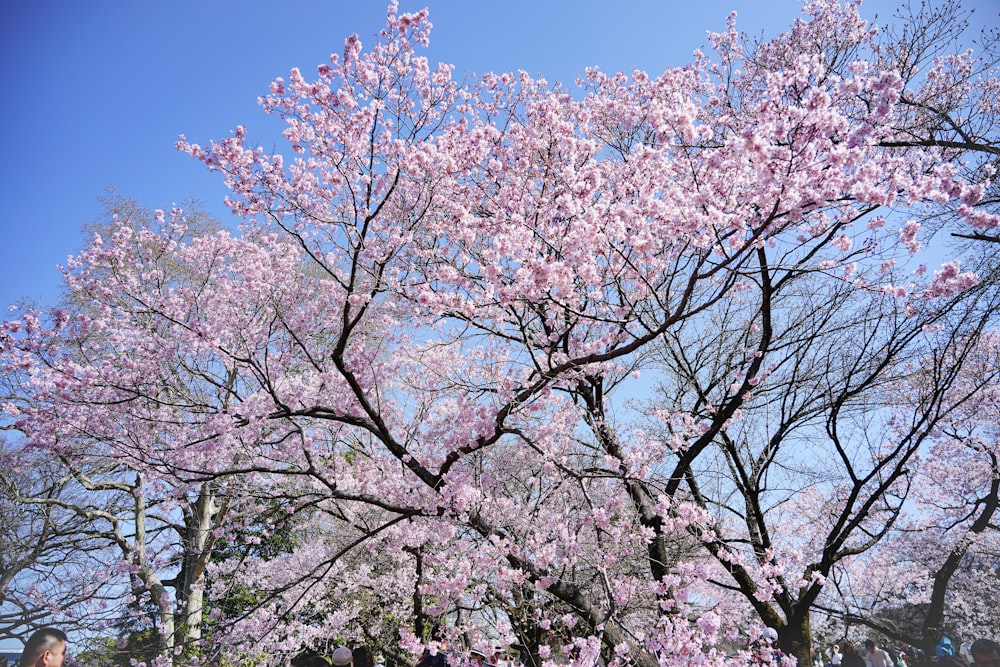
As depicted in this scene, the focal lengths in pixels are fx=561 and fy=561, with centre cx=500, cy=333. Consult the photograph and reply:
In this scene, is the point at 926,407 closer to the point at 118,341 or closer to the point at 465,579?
the point at 465,579

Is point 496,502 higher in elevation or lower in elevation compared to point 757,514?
higher

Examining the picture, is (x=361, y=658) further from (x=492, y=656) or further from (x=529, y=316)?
(x=529, y=316)

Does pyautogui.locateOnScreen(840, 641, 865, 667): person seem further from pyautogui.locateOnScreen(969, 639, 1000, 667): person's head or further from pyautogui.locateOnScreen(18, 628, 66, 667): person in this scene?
→ pyautogui.locateOnScreen(18, 628, 66, 667): person

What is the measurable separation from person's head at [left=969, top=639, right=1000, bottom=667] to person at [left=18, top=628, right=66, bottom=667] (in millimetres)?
5590

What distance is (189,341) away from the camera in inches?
242

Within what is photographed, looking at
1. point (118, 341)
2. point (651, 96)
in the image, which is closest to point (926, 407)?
point (651, 96)

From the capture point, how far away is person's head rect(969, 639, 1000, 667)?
11.8ft

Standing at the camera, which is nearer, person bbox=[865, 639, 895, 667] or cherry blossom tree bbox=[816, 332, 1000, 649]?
person bbox=[865, 639, 895, 667]

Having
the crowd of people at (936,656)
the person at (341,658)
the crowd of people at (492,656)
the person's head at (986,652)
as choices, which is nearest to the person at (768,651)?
the crowd of people at (492,656)

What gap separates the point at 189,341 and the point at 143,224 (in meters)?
6.88

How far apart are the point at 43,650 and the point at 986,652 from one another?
5756mm

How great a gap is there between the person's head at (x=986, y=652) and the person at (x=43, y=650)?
5.59m

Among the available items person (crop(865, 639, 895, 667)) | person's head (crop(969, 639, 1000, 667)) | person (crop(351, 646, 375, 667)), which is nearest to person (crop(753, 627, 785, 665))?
person's head (crop(969, 639, 1000, 667))

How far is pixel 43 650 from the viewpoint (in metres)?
3.17
